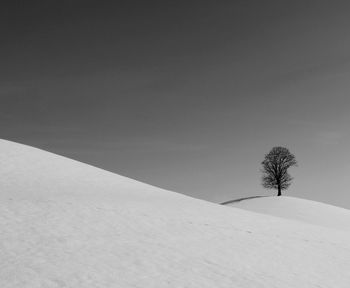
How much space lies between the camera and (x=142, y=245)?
1402 centimetres

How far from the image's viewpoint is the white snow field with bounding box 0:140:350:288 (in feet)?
35.7

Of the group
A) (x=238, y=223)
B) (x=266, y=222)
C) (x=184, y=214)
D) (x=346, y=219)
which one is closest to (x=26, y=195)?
(x=184, y=214)

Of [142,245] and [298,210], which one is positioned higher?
[298,210]

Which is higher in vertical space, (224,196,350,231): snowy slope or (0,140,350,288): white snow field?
(224,196,350,231): snowy slope

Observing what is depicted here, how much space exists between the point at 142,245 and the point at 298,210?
170 ft

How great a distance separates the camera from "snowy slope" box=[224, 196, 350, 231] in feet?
184

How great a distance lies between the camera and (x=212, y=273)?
1220 cm

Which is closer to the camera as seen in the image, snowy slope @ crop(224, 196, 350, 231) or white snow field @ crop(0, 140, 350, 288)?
white snow field @ crop(0, 140, 350, 288)

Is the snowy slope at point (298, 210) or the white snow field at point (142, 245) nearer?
the white snow field at point (142, 245)

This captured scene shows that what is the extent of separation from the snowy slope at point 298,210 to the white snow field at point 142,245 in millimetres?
32837

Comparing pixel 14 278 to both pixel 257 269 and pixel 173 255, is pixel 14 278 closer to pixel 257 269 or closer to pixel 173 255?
pixel 173 255

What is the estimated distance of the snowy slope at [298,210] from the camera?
56.1 meters

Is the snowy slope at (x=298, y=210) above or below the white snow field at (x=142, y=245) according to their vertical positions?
above

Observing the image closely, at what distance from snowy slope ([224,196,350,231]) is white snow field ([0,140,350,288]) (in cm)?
3284
